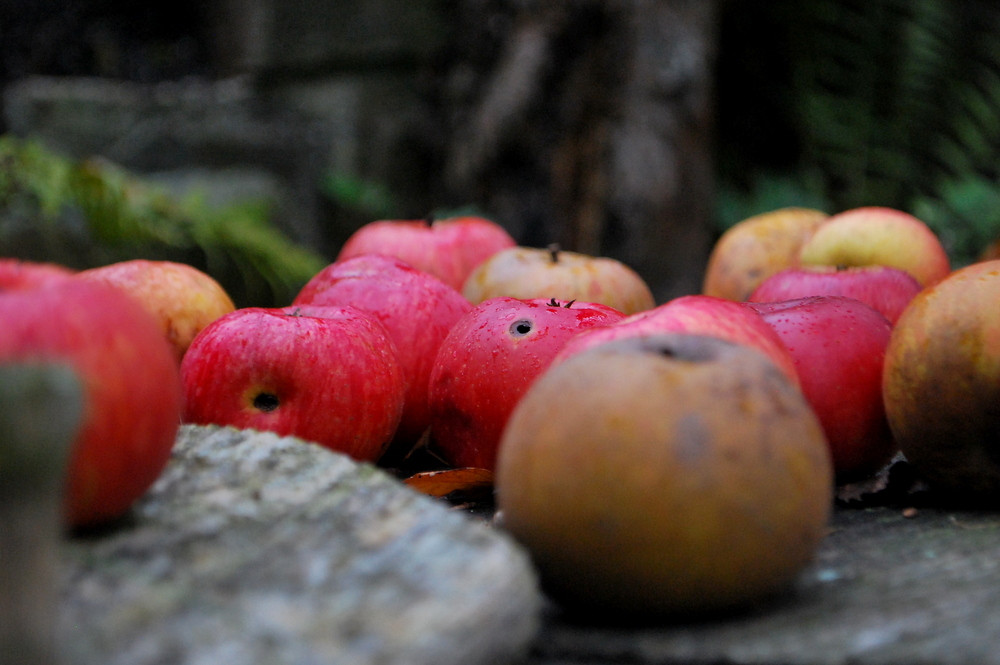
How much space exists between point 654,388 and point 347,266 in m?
0.97

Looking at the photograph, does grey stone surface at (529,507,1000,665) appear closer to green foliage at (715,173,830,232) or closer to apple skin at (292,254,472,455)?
apple skin at (292,254,472,455)

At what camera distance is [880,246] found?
1990 millimetres

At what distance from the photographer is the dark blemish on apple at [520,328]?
4.65ft

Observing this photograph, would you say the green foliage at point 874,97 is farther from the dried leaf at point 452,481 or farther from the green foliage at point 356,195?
the dried leaf at point 452,481

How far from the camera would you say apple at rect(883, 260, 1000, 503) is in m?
1.24

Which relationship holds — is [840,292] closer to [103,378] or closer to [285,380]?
[285,380]

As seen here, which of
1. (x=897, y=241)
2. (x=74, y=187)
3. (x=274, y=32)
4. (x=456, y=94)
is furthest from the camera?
(x=274, y=32)

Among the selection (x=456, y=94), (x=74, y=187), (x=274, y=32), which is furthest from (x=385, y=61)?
(x=74, y=187)

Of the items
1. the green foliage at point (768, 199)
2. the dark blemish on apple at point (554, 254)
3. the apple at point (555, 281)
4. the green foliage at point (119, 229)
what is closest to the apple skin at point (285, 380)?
the apple at point (555, 281)

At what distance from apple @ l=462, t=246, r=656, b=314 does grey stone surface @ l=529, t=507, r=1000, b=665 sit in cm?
93

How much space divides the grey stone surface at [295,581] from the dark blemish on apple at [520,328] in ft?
1.48

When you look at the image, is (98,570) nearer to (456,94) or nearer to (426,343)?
(426,343)

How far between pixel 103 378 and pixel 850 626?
744 mm

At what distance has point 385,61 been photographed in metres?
4.95
